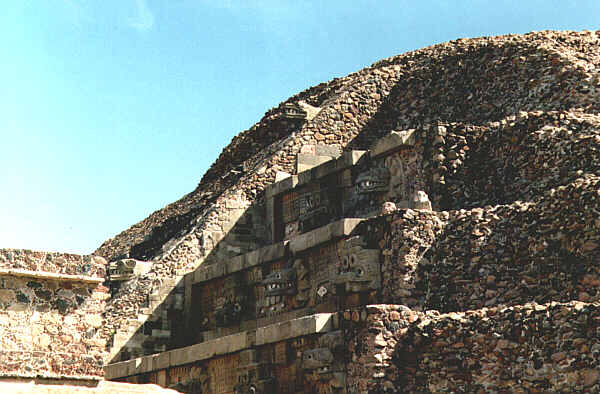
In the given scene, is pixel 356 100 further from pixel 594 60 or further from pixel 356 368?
pixel 356 368

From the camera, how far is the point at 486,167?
817 inches

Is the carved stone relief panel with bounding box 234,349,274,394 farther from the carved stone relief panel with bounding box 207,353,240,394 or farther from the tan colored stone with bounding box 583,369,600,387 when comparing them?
the tan colored stone with bounding box 583,369,600,387

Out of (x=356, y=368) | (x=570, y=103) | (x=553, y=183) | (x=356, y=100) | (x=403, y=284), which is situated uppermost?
(x=356, y=100)

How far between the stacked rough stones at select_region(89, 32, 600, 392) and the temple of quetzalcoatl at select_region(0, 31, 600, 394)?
0.03 meters

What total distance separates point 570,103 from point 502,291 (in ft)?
18.0

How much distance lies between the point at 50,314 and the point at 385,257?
5.80 meters

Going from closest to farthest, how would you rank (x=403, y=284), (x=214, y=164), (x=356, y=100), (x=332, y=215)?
(x=403, y=284)
(x=332, y=215)
(x=356, y=100)
(x=214, y=164)

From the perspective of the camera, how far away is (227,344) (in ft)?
67.4

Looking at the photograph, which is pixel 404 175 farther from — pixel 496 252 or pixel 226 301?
pixel 226 301

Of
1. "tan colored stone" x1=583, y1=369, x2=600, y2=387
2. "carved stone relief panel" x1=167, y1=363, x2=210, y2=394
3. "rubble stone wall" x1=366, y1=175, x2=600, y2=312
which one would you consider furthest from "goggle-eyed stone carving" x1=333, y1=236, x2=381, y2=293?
"tan colored stone" x1=583, y1=369, x2=600, y2=387

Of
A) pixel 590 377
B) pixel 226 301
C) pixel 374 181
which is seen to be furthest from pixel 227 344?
pixel 590 377

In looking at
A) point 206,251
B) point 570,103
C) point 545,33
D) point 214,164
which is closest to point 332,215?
point 206,251

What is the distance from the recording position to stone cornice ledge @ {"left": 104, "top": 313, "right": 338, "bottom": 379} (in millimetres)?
18438

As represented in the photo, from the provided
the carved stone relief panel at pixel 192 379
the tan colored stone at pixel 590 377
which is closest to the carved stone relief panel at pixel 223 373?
the carved stone relief panel at pixel 192 379
